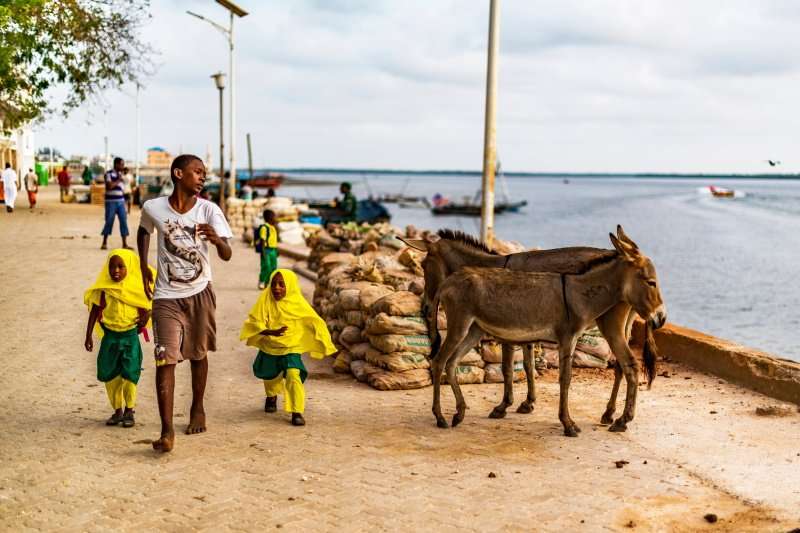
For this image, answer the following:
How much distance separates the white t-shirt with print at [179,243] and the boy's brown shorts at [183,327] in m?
0.07

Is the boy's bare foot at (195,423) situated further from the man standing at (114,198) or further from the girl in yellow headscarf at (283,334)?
the man standing at (114,198)

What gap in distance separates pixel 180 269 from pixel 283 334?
1274 mm

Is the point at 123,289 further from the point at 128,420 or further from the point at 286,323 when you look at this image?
the point at 286,323

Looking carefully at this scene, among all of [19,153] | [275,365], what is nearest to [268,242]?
[275,365]

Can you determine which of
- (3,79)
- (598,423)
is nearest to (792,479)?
(598,423)

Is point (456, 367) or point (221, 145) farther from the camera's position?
point (221, 145)

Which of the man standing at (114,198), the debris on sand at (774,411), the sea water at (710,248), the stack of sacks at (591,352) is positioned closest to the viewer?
the debris on sand at (774,411)

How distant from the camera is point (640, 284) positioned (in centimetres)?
692

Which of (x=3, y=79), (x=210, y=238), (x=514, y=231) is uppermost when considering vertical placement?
(x=3, y=79)

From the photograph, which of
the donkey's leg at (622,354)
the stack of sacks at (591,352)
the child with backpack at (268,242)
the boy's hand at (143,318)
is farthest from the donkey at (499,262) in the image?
the child with backpack at (268,242)

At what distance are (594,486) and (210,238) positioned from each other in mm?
3052

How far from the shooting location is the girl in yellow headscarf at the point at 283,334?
7.27m

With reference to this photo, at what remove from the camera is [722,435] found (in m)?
7.00

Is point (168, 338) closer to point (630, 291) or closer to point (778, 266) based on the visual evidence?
point (630, 291)
